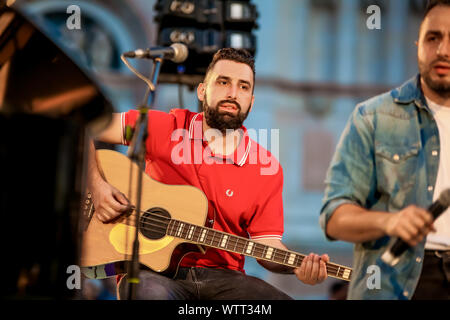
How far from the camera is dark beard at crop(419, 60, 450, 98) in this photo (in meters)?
2.47

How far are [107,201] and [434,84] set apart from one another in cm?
164

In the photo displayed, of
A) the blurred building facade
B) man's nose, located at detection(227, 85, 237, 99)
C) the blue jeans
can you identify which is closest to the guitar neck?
the blue jeans

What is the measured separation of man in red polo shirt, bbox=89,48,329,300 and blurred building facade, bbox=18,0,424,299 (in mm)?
5577

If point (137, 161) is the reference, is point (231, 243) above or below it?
below

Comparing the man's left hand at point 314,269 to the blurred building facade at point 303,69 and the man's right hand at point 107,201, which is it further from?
the blurred building facade at point 303,69

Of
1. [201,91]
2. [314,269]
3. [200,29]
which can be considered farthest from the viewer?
[200,29]

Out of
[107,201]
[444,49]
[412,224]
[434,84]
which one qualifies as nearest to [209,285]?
[107,201]

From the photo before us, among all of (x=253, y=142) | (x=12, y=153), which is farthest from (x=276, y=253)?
(x=12, y=153)

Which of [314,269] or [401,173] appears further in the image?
[314,269]

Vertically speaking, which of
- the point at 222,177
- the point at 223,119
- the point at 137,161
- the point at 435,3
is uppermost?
the point at 435,3

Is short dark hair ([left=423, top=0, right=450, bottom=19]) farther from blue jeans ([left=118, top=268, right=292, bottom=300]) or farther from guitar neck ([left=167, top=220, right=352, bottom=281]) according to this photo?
blue jeans ([left=118, top=268, right=292, bottom=300])

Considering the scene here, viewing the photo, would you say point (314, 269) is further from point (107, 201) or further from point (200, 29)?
point (200, 29)

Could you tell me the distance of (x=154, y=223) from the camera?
10.1 ft

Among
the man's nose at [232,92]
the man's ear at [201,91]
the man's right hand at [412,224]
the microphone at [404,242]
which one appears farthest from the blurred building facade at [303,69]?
the man's right hand at [412,224]
